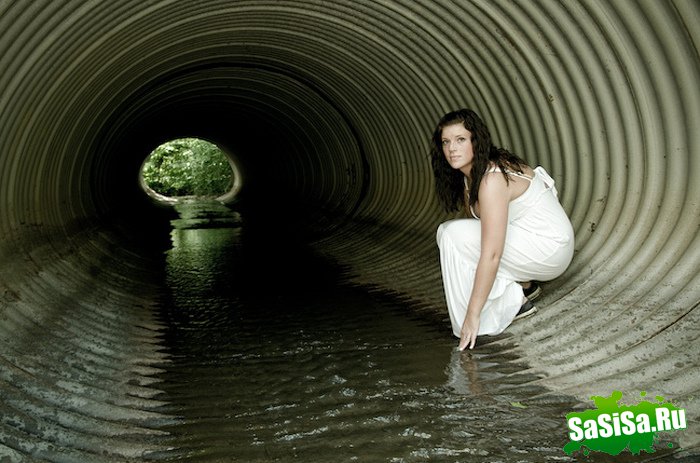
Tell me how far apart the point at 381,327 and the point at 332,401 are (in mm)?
1575

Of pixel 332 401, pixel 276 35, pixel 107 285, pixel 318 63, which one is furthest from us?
pixel 318 63

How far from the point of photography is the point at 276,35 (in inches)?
301

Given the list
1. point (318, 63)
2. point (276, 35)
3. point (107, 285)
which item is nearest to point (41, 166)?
point (107, 285)

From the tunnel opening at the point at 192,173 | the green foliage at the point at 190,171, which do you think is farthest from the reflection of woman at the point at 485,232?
the green foliage at the point at 190,171

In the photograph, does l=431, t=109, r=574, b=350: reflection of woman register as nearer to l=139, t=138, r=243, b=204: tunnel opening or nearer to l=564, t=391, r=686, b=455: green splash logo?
l=564, t=391, r=686, b=455: green splash logo

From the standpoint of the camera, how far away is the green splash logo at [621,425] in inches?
116

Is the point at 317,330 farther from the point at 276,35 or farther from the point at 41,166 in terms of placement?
the point at 276,35

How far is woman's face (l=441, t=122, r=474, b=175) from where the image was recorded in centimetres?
428

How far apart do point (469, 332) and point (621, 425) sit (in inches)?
52.3

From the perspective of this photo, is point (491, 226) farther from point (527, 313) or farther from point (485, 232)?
point (527, 313)

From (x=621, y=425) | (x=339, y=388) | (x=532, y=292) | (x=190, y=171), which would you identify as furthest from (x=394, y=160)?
(x=190, y=171)

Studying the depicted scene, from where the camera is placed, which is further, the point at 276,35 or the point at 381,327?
the point at 276,35

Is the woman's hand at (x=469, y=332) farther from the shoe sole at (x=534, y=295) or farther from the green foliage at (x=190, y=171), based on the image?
the green foliage at (x=190, y=171)

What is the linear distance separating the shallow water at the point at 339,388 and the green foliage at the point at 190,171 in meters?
20.0
